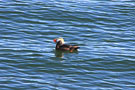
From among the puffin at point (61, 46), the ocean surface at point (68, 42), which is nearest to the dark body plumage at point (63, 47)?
the puffin at point (61, 46)

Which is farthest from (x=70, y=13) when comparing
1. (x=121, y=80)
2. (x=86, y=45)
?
(x=121, y=80)

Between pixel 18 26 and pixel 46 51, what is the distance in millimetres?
3883

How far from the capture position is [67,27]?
24.4 metres

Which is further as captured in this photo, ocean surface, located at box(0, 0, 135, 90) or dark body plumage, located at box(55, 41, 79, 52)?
dark body plumage, located at box(55, 41, 79, 52)

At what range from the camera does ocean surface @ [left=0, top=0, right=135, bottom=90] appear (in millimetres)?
17250

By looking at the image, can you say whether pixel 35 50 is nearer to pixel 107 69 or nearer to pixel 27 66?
pixel 27 66

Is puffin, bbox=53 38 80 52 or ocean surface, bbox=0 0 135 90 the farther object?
puffin, bbox=53 38 80 52

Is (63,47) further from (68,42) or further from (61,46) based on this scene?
(68,42)

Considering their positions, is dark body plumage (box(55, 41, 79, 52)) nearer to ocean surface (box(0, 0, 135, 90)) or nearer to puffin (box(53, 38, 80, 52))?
puffin (box(53, 38, 80, 52))

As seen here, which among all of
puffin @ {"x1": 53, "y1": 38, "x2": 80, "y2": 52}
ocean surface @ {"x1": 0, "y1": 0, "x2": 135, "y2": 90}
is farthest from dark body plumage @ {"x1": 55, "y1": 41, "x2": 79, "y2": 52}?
ocean surface @ {"x1": 0, "y1": 0, "x2": 135, "y2": 90}

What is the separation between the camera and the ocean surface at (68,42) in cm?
1725

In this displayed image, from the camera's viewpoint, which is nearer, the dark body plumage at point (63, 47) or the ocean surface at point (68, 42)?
the ocean surface at point (68, 42)

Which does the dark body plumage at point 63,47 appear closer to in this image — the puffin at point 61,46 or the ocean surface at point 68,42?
the puffin at point 61,46

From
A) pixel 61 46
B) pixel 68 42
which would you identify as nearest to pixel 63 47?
pixel 61 46
